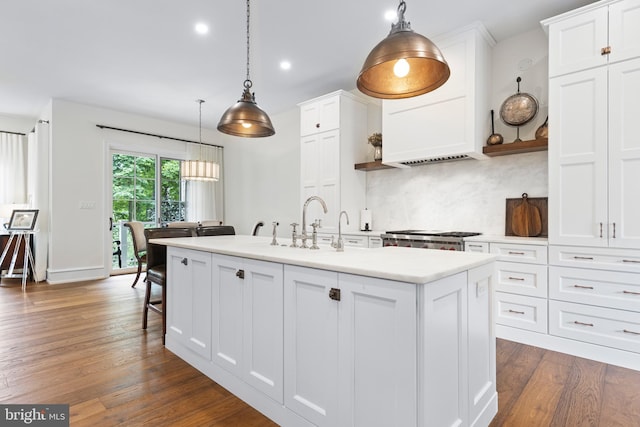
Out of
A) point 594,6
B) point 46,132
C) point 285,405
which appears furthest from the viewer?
point 46,132

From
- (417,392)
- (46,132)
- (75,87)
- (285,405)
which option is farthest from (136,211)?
(417,392)

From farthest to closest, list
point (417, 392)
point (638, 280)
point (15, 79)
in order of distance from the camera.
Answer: point (15, 79), point (638, 280), point (417, 392)

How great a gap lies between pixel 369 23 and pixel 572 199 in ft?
7.47

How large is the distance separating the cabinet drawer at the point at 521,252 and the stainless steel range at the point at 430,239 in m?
0.29

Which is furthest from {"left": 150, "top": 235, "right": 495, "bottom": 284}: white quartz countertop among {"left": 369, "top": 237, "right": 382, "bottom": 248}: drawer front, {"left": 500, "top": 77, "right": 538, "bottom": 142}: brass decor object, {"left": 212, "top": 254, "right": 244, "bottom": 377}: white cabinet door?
{"left": 500, "top": 77, "right": 538, "bottom": 142}: brass decor object

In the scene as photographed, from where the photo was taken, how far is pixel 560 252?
2641 millimetres

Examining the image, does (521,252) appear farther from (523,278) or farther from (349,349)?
(349,349)

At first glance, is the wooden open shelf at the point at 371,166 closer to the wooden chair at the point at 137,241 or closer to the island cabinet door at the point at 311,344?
the island cabinet door at the point at 311,344

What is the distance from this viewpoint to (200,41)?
3387 mm

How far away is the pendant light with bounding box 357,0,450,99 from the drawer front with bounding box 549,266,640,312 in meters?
1.91

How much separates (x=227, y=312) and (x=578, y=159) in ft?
9.21

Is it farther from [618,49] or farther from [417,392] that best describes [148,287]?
[618,49]

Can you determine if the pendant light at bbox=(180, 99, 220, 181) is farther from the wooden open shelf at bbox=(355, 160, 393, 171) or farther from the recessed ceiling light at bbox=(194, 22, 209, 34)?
the wooden open shelf at bbox=(355, 160, 393, 171)

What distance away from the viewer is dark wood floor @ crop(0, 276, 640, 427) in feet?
5.86
